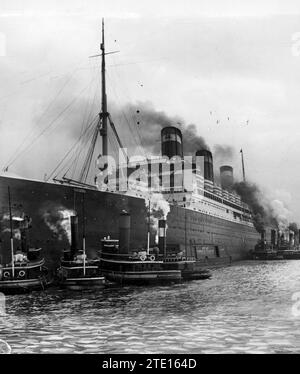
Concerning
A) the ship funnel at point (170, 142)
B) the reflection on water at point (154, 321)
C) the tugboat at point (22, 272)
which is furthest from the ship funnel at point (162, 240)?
the ship funnel at point (170, 142)

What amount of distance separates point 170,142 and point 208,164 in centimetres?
903

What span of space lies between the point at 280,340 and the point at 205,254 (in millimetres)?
31491

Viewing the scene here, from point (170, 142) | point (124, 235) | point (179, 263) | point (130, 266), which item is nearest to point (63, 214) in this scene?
point (124, 235)

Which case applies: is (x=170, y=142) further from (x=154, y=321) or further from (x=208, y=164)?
(x=154, y=321)

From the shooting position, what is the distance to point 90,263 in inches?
869

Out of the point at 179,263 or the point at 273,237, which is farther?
the point at 273,237

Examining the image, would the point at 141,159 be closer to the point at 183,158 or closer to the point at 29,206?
the point at 183,158

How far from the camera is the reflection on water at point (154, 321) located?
880 centimetres

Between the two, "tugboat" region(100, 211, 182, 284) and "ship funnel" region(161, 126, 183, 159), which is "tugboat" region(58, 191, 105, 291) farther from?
"ship funnel" region(161, 126, 183, 159)

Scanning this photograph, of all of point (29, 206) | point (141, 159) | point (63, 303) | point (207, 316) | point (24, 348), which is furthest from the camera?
point (141, 159)

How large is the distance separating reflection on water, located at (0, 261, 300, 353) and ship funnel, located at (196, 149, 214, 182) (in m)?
27.2

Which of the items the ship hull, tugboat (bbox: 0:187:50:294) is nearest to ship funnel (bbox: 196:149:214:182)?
the ship hull

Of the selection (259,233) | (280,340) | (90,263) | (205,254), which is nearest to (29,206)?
(90,263)

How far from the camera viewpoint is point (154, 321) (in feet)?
39.7
